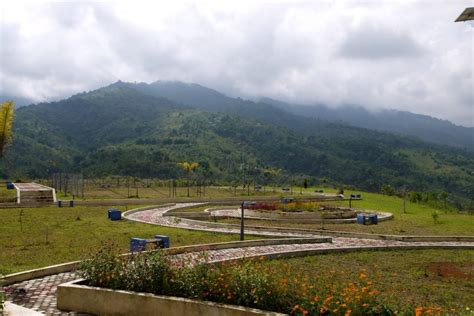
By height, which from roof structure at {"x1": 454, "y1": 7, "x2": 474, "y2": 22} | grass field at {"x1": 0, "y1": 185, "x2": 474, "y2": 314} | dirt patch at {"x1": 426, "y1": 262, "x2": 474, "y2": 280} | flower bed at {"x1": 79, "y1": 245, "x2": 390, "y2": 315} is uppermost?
roof structure at {"x1": 454, "y1": 7, "x2": 474, "y2": 22}

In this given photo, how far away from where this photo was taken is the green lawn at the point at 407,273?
462 inches

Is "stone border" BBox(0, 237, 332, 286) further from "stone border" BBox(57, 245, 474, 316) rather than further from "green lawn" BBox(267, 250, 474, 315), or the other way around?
"green lawn" BBox(267, 250, 474, 315)

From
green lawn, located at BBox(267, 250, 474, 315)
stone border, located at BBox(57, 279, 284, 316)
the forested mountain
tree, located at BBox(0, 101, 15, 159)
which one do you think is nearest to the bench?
green lawn, located at BBox(267, 250, 474, 315)

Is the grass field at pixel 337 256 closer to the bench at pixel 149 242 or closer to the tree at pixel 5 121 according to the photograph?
the bench at pixel 149 242

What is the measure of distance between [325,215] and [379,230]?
16.7ft

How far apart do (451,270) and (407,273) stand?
185 cm

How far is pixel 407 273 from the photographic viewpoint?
50.3 feet

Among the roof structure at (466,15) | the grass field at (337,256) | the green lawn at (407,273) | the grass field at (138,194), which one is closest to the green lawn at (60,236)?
the grass field at (337,256)

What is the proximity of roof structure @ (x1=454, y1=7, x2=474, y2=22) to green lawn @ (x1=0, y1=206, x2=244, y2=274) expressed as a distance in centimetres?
1232

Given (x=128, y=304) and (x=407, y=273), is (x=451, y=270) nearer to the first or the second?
(x=407, y=273)

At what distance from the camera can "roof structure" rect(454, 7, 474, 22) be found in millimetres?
7891

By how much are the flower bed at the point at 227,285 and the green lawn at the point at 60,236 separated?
4738mm

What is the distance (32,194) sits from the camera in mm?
42156

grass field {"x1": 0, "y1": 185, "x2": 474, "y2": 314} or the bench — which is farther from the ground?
the bench
